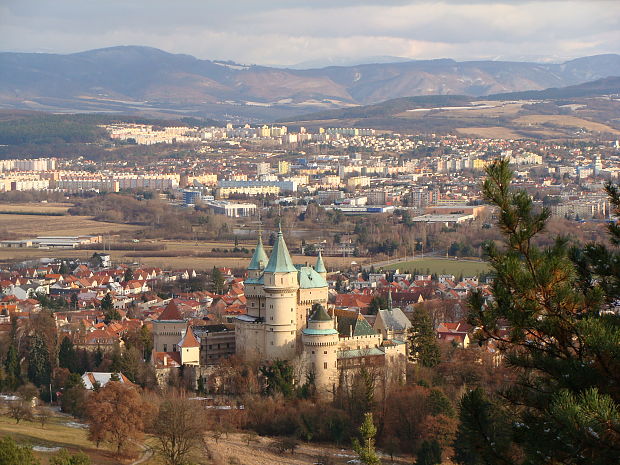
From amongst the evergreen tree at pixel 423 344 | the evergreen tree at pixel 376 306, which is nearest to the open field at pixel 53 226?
the evergreen tree at pixel 376 306

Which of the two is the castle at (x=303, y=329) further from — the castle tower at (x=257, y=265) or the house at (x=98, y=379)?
the house at (x=98, y=379)

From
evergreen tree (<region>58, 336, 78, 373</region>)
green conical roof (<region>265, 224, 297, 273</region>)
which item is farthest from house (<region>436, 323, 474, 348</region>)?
evergreen tree (<region>58, 336, 78, 373</region>)

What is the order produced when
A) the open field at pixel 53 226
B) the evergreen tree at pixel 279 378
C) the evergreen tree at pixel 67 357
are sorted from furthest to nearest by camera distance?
1. the open field at pixel 53 226
2. the evergreen tree at pixel 67 357
3. the evergreen tree at pixel 279 378

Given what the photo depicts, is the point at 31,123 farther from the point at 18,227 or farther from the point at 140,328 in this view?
the point at 140,328

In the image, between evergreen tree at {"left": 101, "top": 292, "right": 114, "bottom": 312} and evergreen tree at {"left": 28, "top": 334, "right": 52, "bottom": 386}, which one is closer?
evergreen tree at {"left": 28, "top": 334, "right": 52, "bottom": 386}

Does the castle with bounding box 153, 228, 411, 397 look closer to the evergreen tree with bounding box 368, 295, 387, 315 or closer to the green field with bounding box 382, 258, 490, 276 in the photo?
the evergreen tree with bounding box 368, 295, 387, 315

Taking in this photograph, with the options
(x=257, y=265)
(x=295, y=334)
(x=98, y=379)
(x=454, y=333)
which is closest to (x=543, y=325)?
(x=295, y=334)
